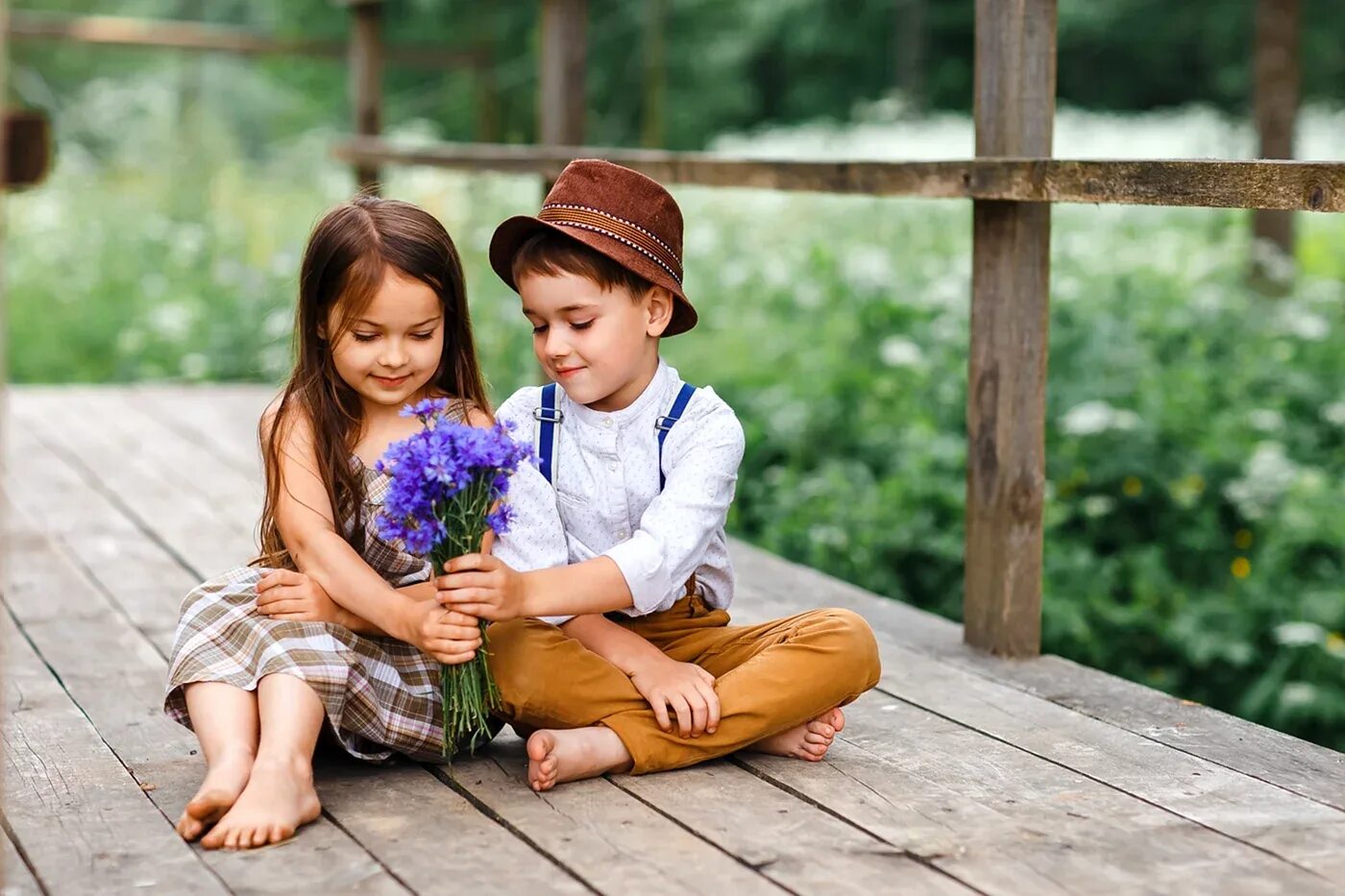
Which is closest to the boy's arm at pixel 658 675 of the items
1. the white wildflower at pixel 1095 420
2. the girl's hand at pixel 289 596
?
the girl's hand at pixel 289 596

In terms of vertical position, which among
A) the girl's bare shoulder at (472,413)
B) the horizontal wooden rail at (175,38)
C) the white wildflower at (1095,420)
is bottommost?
the white wildflower at (1095,420)

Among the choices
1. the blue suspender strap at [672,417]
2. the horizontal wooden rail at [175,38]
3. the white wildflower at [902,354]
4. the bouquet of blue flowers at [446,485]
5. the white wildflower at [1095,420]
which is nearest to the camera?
the bouquet of blue flowers at [446,485]

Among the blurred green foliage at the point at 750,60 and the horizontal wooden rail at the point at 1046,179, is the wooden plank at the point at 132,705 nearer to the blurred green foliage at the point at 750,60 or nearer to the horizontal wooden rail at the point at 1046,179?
the horizontal wooden rail at the point at 1046,179

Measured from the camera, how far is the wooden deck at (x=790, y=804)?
2074mm

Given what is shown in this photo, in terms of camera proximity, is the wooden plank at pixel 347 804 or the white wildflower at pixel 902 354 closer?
the wooden plank at pixel 347 804

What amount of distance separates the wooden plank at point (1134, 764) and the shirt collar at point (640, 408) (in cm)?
74

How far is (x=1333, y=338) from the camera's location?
598 cm

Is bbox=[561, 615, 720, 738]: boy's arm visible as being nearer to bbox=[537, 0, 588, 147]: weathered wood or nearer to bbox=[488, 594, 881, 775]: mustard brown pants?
bbox=[488, 594, 881, 775]: mustard brown pants

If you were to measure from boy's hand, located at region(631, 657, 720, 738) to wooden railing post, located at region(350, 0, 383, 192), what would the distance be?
435cm

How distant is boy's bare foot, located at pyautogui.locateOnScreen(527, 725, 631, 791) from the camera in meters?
2.36

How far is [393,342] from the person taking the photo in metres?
2.45

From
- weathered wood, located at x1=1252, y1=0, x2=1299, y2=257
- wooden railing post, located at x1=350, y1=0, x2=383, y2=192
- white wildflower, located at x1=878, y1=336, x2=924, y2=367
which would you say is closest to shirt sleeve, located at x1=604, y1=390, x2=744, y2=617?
white wildflower, located at x1=878, y1=336, x2=924, y2=367

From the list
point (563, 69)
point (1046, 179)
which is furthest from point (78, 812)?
point (563, 69)

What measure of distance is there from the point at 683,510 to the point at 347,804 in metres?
0.61
